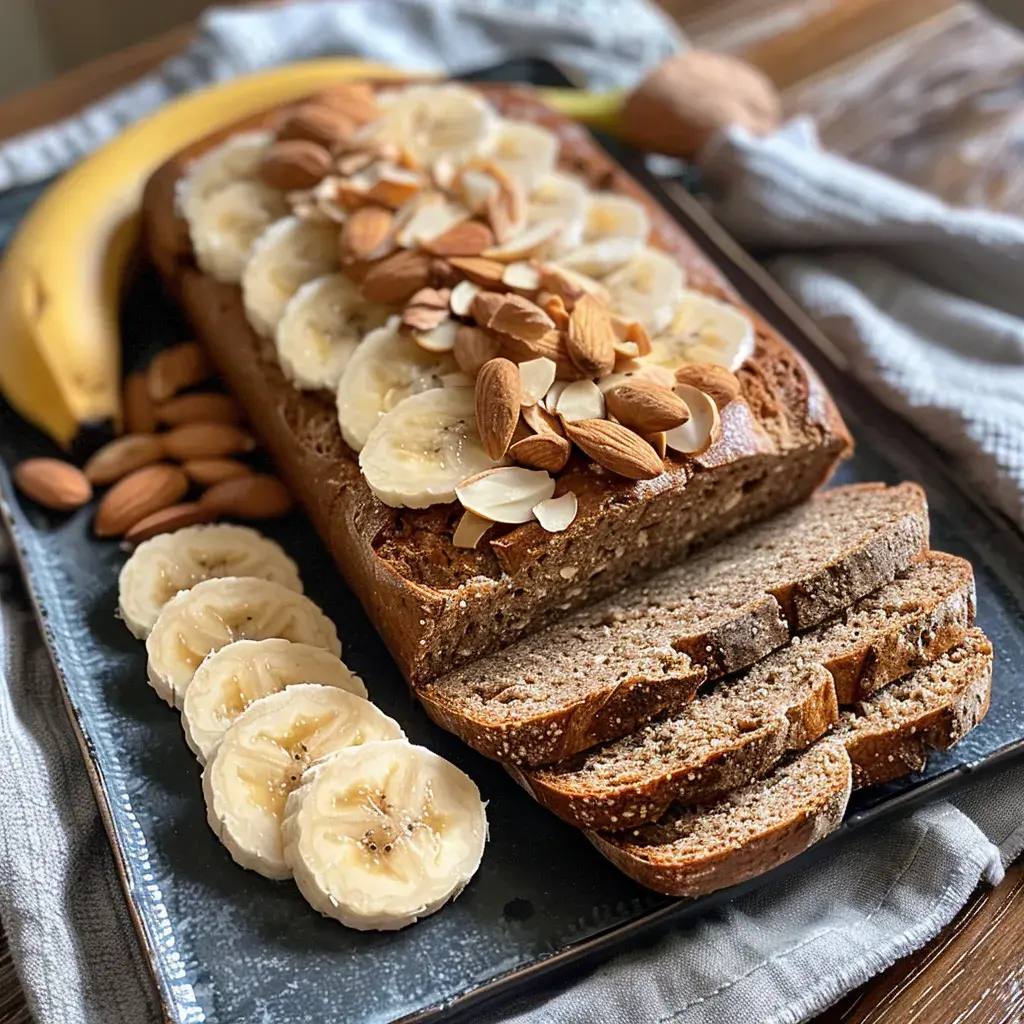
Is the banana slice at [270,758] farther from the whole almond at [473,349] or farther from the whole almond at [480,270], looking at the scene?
the whole almond at [480,270]

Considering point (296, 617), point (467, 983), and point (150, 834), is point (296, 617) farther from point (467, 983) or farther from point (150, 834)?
point (467, 983)

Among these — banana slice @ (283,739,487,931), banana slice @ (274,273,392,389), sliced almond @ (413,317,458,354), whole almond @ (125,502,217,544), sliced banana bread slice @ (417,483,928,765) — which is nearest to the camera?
banana slice @ (283,739,487,931)

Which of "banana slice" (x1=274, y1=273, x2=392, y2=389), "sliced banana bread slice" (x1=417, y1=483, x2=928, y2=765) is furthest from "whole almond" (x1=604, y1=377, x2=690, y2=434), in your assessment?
"banana slice" (x1=274, y1=273, x2=392, y2=389)

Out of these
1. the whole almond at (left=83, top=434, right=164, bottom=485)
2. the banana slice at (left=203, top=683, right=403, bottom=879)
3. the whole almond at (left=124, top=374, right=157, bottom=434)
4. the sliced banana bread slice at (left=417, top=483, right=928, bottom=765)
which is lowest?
the sliced banana bread slice at (left=417, top=483, right=928, bottom=765)

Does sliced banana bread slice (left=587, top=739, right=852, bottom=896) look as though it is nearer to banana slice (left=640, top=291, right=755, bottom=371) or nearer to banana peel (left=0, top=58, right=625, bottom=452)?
banana slice (left=640, top=291, right=755, bottom=371)

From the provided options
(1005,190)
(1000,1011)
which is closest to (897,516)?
(1000,1011)

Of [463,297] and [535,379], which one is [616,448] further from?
[463,297]

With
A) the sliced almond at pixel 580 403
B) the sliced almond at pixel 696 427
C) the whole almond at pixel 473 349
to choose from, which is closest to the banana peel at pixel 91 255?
the whole almond at pixel 473 349
